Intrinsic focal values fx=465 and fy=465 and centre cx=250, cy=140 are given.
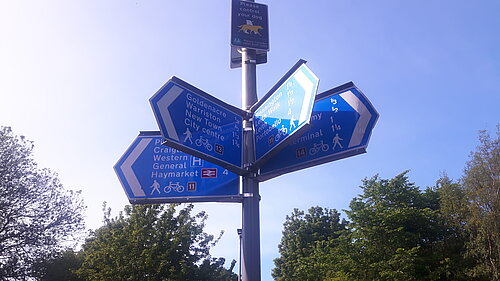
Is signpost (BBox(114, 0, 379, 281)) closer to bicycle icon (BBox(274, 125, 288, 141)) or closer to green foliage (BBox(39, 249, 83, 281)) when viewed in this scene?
bicycle icon (BBox(274, 125, 288, 141))

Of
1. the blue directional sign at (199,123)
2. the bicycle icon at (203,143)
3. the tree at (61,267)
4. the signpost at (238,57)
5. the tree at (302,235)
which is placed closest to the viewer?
the blue directional sign at (199,123)

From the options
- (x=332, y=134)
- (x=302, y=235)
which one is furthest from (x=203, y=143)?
(x=302, y=235)

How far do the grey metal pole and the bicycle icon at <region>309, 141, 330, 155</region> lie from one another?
2.17 ft

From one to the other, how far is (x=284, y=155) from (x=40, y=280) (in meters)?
25.1

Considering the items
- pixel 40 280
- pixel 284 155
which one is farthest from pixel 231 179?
pixel 40 280

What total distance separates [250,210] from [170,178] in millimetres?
999

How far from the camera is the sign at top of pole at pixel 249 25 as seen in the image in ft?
19.2

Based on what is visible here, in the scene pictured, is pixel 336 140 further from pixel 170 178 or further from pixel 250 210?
pixel 170 178

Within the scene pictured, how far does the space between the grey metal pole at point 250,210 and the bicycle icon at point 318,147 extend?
0.66 m

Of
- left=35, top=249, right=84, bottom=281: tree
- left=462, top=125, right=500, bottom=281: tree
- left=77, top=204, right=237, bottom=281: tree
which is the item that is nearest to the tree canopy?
left=462, top=125, right=500, bottom=281: tree

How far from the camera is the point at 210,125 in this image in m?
4.98

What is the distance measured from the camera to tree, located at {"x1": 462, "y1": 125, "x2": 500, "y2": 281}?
23.6m

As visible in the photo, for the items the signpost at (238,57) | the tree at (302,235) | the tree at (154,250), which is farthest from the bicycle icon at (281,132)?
the tree at (302,235)

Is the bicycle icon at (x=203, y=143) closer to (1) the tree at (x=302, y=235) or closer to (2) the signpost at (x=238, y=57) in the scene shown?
(2) the signpost at (x=238, y=57)
